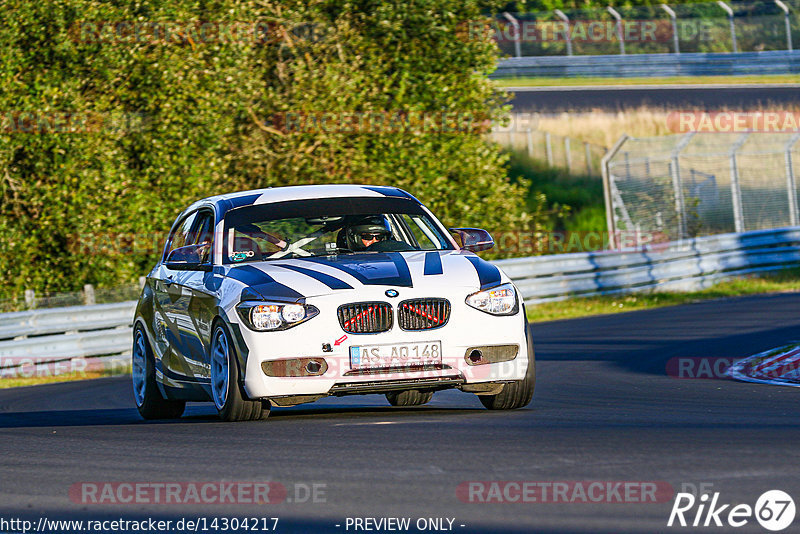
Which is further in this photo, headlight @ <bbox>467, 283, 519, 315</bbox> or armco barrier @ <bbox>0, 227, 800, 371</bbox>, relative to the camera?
armco barrier @ <bbox>0, 227, 800, 371</bbox>

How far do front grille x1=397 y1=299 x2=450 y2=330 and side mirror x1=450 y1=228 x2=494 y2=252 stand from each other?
3.85 ft

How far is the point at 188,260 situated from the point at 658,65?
38.4 metres

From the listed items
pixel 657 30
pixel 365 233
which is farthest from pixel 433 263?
pixel 657 30

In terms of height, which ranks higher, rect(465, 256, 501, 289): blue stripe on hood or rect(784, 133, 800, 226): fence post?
rect(465, 256, 501, 289): blue stripe on hood

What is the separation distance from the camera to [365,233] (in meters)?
10.3

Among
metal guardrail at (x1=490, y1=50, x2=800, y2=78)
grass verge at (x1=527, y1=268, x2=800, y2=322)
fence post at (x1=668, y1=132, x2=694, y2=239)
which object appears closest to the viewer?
grass verge at (x1=527, y1=268, x2=800, y2=322)

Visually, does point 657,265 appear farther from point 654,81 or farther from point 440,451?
point 654,81

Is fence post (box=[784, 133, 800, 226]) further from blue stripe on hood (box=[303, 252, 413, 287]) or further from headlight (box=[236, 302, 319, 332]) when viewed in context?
headlight (box=[236, 302, 319, 332])

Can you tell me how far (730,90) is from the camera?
43.8m

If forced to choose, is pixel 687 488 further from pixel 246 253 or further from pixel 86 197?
pixel 86 197

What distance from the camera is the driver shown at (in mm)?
10203

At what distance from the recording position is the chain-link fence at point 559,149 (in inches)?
1690

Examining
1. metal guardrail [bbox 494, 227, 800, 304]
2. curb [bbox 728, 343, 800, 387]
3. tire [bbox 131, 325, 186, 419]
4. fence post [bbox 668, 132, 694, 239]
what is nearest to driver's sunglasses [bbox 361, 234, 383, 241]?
tire [bbox 131, 325, 186, 419]

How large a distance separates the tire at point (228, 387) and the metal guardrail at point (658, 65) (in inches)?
1514
